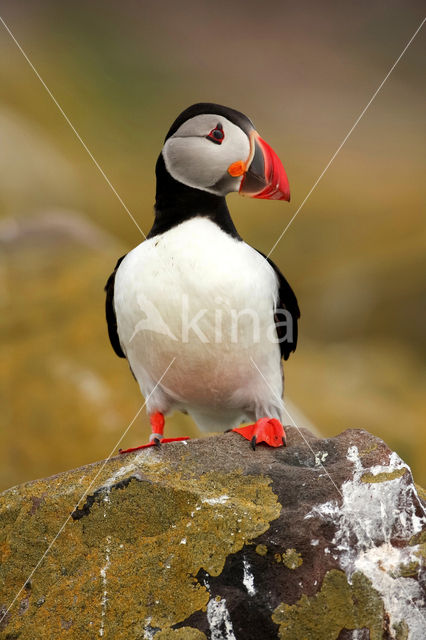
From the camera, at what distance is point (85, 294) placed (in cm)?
809

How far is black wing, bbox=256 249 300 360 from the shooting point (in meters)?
4.25

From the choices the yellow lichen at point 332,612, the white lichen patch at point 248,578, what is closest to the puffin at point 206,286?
the white lichen patch at point 248,578

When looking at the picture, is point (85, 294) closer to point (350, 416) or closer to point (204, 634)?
point (350, 416)

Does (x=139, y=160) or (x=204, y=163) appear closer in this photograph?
(x=204, y=163)

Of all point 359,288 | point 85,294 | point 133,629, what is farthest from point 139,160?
point 133,629

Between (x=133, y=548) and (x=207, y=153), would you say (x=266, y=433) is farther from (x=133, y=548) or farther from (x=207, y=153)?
(x=207, y=153)

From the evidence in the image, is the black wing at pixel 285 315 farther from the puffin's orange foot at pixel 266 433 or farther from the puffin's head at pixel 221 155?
the puffin's orange foot at pixel 266 433

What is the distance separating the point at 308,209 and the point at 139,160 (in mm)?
2003

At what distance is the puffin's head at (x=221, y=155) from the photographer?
394 cm

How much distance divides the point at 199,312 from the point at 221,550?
120 cm

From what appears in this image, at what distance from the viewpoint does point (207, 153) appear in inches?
155

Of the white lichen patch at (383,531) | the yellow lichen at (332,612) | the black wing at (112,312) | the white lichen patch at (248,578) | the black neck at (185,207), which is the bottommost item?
the black wing at (112,312)

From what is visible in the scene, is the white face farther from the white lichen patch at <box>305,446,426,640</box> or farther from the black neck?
the white lichen patch at <box>305,446,426,640</box>

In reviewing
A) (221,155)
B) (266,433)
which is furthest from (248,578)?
(221,155)
